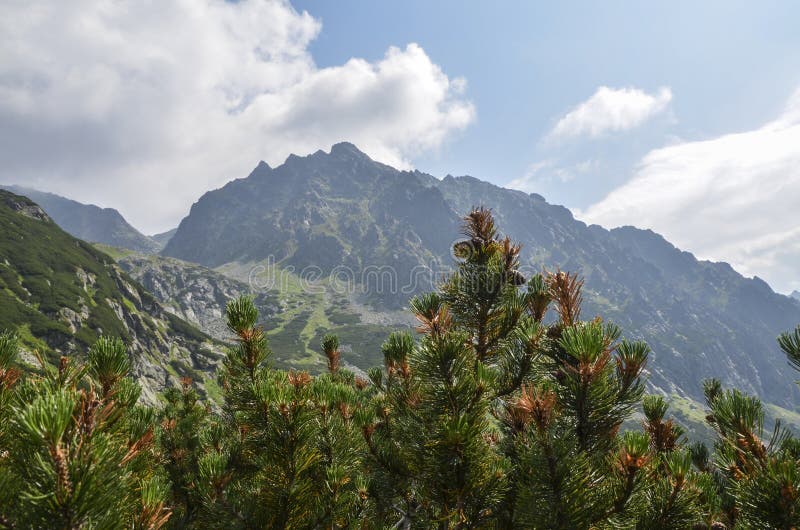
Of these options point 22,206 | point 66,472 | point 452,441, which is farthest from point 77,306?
point 452,441

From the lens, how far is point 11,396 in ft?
8.50

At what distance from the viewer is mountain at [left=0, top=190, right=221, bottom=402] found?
97625 mm

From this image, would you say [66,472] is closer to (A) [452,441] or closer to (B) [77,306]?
(A) [452,441]

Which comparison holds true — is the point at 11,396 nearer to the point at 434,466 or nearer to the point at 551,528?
the point at 434,466

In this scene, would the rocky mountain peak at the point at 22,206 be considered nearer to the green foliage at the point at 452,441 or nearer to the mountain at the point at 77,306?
the mountain at the point at 77,306

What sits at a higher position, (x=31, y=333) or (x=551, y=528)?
(x=551, y=528)

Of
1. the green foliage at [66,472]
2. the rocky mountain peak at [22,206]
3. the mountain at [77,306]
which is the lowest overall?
the mountain at [77,306]

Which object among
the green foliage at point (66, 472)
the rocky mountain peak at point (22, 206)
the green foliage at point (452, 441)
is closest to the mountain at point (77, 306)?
the rocky mountain peak at point (22, 206)

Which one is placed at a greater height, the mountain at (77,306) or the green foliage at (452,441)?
the green foliage at (452,441)

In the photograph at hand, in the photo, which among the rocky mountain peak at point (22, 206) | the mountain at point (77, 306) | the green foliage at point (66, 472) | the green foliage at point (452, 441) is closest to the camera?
the green foliage at point (66, 472)

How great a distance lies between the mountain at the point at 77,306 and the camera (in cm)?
9762

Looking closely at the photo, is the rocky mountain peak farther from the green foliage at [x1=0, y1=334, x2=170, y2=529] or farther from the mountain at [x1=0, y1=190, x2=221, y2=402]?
the green foliage at [x1=0, y1=334, x2=170, y2=529]

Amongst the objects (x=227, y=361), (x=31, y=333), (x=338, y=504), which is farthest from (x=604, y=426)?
(x=31, y=333)

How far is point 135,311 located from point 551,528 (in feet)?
591
